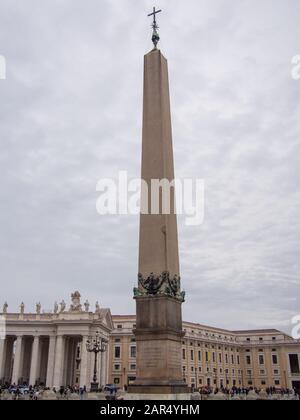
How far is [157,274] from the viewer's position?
1748 centimetres

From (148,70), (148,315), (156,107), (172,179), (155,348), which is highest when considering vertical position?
(148,70)

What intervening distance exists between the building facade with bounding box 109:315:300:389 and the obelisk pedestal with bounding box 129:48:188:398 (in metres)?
61.8

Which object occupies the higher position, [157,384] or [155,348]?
[155,348]

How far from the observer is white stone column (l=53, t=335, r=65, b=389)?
62287 millimetres

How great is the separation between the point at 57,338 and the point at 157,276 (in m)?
50.7

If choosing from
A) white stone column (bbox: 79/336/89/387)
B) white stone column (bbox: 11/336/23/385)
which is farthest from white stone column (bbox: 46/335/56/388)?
white stone column (bbox: 79/336/89/387)

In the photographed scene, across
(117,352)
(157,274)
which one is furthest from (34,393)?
(117,352)

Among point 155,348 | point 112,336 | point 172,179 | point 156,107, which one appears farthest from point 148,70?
point 112,336

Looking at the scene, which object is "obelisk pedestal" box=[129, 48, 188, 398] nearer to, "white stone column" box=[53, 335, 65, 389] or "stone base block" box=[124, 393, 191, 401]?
"stone base block" box=[124, 393, 191, 401]

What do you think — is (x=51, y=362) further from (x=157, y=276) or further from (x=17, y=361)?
(x=157, y=276)

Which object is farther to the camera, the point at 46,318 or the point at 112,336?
the point at 112,336
